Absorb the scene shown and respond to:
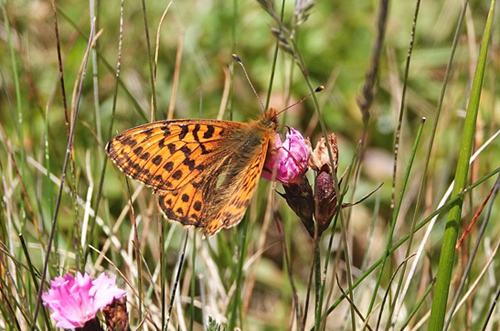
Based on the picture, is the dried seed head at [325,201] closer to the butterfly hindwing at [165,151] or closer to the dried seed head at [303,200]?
the dried seed head at [303,200]

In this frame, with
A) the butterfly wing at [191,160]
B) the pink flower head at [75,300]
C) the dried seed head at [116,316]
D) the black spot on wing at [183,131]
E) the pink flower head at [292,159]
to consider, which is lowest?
the dried seed head at [116,316]

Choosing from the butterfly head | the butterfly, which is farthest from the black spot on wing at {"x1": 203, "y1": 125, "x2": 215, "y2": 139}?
the butterfly head

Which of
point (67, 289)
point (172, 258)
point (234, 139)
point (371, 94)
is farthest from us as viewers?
point (172, 258)

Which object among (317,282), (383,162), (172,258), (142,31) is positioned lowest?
(172,258)

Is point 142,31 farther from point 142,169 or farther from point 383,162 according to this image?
point 142,169

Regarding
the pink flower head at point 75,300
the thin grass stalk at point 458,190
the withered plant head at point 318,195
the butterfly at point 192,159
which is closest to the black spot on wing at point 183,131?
the butterfly at point 192,159

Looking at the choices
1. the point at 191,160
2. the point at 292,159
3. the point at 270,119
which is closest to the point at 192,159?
the point at 191,160

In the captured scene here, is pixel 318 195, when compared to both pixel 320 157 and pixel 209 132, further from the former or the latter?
pixel 209 132

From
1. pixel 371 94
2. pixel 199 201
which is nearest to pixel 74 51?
pixel 199 201
